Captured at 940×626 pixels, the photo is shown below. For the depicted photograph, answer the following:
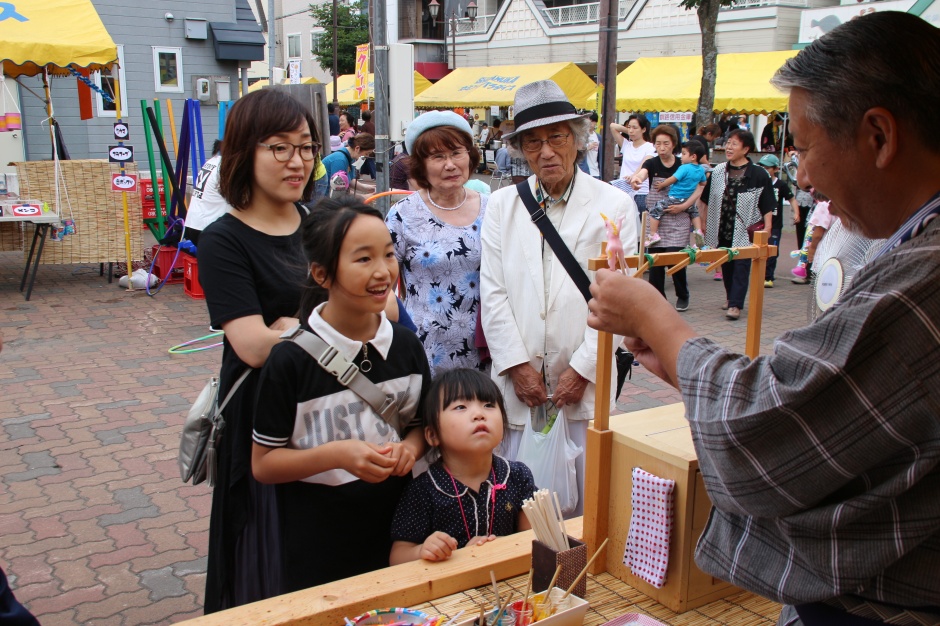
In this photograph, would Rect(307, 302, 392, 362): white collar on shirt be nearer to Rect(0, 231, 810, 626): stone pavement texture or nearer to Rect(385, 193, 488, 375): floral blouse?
Rect(385, 193, 488, 375): floral blouse

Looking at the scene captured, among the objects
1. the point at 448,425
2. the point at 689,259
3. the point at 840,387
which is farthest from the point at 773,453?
the point at 448,425

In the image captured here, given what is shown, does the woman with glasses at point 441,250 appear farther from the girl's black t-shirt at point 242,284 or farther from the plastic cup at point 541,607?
the plastic cup at point 541,607

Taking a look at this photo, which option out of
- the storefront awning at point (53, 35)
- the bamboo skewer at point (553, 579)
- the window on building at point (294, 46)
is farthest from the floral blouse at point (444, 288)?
the window on building at point (294, 46)

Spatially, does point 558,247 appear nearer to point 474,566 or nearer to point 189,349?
point 474,566

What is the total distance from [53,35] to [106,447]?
5.66m

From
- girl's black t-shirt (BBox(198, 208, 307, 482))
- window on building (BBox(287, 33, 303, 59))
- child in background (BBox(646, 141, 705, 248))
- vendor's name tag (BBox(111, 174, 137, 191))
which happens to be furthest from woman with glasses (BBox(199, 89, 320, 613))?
window on building (BBox(287, 33, 303, 59))

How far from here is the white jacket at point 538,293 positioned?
2.75 metres

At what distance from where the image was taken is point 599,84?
915cm

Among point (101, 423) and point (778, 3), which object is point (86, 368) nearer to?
point (101, 423)

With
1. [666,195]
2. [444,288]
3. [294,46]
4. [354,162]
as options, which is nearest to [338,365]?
[444,288]

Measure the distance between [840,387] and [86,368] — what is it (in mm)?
6180

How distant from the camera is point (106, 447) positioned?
4.63 metres

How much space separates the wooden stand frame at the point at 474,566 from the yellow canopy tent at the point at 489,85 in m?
20.1

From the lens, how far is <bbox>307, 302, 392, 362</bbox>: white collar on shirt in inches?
77.7
